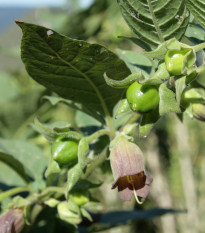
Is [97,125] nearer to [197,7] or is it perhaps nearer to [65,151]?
[65,151]

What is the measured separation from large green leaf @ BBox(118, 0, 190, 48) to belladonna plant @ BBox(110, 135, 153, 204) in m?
0.22

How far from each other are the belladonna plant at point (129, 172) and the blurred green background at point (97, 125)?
6 centimetres

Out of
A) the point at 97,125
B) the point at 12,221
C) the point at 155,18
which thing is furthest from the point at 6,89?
the point at 155,18

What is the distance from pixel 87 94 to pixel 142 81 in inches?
9.0

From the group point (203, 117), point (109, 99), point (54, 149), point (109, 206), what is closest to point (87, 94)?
point (109, 99)

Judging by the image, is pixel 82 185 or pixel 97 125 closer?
pixel 82 185

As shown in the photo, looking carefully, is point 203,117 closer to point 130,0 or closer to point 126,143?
point 126,143

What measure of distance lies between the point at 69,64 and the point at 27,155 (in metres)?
0.51

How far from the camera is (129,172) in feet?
2.41

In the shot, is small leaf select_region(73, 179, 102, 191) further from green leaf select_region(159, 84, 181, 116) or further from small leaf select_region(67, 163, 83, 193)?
green leaf select_region(159, 84, 181, 116)

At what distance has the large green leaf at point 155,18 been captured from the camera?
0.74m

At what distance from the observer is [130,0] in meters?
0.73

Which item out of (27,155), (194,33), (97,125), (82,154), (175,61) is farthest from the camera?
(27,155)

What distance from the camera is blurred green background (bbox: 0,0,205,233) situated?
1673mm
